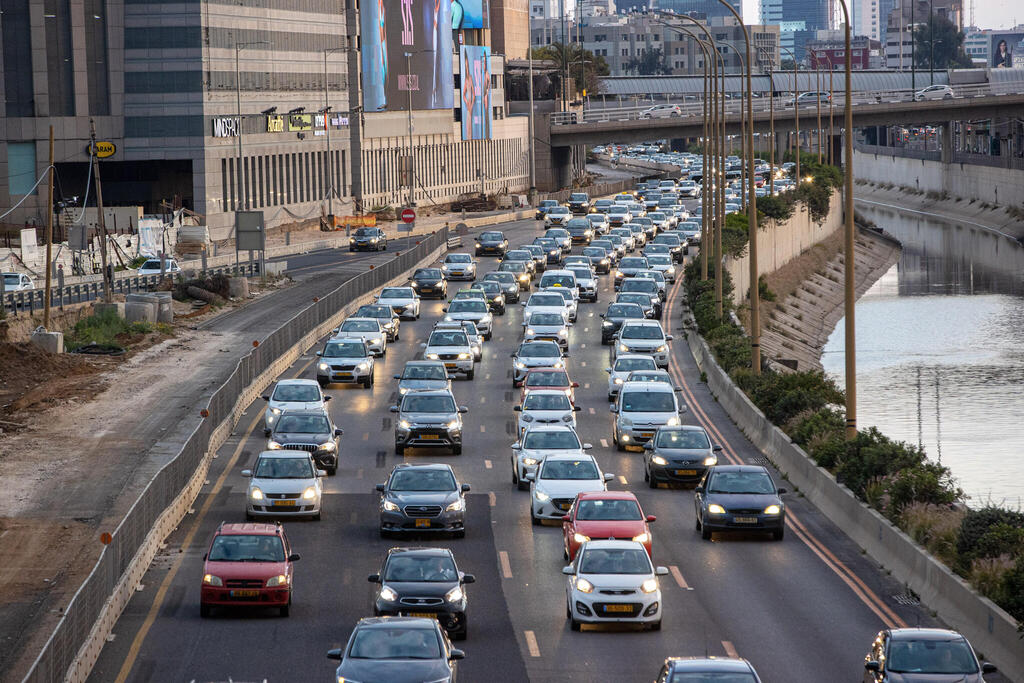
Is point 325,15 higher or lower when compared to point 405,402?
higher

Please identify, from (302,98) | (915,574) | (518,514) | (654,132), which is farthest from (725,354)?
(654,132)

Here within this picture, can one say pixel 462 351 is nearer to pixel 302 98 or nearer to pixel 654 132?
pixel 302 98

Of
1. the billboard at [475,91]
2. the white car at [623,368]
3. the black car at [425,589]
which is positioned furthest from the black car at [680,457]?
the billboard at [475,91]

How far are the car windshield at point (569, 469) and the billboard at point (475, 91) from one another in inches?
4876

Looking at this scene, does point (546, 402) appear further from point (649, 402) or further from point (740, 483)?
point (740, 483)

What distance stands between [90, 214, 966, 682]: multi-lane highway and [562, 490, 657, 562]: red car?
80cm

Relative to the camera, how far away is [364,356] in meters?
51.2

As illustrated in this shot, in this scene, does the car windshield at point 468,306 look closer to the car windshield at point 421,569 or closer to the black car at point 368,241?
the black car at point 368,241

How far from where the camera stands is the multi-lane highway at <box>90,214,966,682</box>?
22672mm

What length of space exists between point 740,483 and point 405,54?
114 meters

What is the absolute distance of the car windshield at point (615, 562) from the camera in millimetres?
24484

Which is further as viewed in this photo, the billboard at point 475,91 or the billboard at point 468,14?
the billboard at point 468,14

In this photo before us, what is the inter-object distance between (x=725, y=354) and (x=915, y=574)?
92.0 feet

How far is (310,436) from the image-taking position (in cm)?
3797
